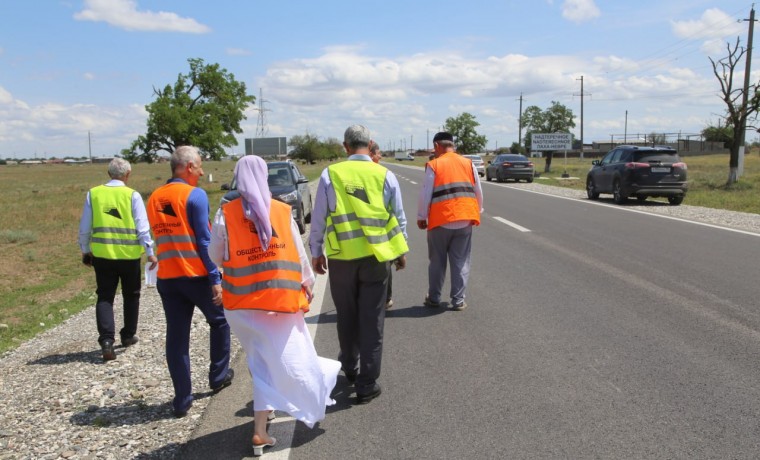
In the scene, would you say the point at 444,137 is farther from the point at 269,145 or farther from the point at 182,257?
the point at 269,145

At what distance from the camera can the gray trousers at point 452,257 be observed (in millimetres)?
6891

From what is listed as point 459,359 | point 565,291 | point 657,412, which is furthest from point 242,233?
point 565,291

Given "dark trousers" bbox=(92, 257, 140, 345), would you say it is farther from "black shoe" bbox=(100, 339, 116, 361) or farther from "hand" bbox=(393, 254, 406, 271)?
"hand" bbox=(393, 254, 406, 271)

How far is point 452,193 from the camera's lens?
682cm

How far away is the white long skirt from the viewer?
372 centimetres

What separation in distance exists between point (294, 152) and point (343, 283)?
105m

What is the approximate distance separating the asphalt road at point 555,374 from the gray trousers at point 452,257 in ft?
0.77

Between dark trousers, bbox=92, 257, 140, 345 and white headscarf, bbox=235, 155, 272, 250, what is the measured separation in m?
2.69

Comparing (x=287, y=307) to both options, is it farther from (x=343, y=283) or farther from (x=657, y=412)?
(x=657, y=412)

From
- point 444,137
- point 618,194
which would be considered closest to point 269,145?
point 618,194

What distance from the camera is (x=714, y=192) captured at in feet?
77.1

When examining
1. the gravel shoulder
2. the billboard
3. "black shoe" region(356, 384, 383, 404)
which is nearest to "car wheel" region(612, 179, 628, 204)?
the gravel shoulder

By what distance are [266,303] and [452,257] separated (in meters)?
3.57

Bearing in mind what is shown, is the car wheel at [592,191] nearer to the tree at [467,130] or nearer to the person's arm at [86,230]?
the person's arm at [86,230]
